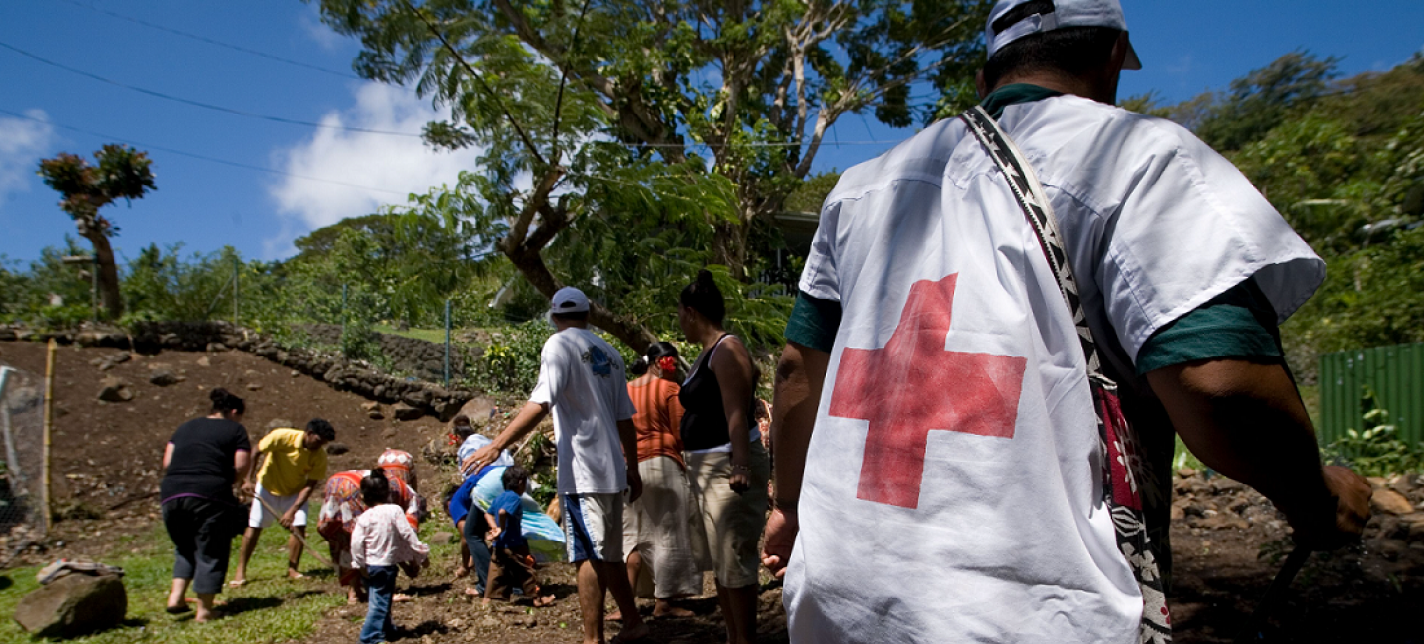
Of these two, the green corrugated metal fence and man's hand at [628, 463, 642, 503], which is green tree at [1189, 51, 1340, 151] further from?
man's hand at [628, 463, 642, 503]

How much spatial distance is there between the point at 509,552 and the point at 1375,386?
944cm

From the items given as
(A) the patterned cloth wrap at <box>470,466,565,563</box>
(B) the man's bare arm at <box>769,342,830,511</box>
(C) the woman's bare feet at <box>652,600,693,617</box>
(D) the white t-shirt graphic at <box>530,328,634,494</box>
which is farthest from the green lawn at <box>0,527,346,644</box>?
(B) the man's bare arm at <box>769,342,830,511</box>

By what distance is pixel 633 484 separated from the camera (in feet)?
15.7

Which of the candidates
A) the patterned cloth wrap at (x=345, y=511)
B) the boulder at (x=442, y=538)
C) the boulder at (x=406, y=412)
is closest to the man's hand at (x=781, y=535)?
the patterned cloth wrap at (x=345, y=511)

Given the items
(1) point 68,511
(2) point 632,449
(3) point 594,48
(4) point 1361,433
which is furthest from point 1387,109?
(1) point 68,511

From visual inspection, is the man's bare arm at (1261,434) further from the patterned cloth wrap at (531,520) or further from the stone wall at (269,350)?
the stone wall at (269,350)

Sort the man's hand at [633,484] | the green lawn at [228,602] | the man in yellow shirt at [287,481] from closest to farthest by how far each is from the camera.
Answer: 1. the man's hand at [633,484]
2. the green lawn at [228,602]
3. the man in yellow shirt at [287,481]

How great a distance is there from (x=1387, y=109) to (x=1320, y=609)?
20830 mm

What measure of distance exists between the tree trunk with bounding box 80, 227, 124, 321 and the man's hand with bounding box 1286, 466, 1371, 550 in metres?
19.4

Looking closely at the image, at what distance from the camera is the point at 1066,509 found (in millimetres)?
1121

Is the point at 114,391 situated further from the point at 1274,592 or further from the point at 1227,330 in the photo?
the point at 1227,330

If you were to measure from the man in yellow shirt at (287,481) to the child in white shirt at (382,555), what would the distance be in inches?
98.1

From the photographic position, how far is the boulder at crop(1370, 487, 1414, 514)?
21.9 feet

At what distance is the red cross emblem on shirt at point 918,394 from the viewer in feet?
3.84
